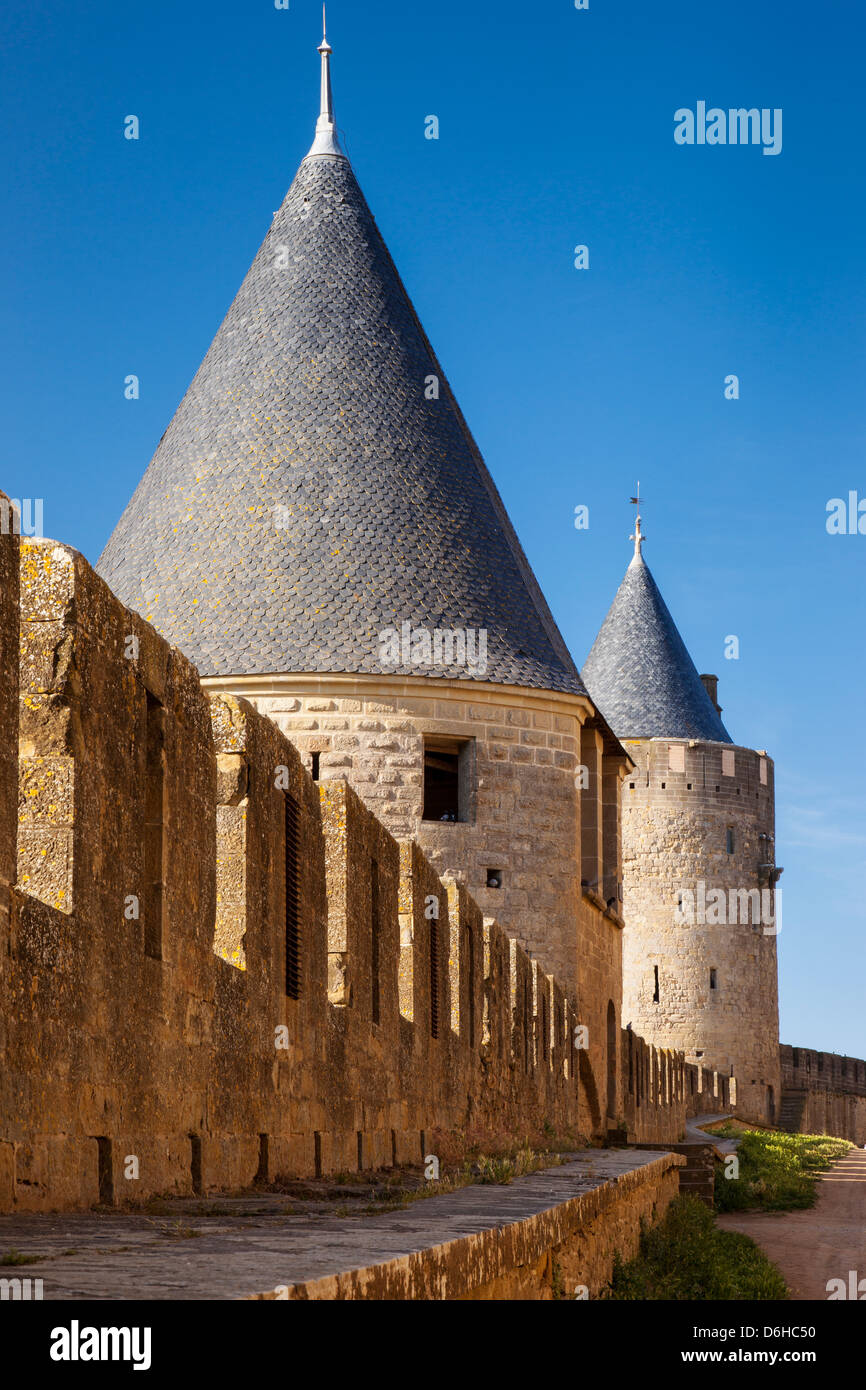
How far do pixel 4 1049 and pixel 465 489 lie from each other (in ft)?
56.1

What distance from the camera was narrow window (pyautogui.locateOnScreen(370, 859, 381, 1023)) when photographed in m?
9.59

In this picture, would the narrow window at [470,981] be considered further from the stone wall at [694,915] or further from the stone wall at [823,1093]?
the stone wall at [823,1093]

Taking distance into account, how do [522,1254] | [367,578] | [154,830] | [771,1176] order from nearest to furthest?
[522,1254]
[154,830]
[367,578]
[771,1176]

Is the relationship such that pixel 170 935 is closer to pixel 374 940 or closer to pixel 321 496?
pixel 374 940

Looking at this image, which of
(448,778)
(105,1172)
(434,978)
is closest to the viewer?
(105,1172)

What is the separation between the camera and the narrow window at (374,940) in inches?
378

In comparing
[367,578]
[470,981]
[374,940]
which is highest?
[367,578]

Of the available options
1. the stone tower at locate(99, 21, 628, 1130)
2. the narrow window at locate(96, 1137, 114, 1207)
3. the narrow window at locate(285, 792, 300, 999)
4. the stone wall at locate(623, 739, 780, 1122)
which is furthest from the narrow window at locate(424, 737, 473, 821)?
the stone wall at locate(623, 739, 780, 1122)

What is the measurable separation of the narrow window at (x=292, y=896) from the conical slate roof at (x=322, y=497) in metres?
11.1

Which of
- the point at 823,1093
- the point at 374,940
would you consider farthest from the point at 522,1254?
the point at 823,1093

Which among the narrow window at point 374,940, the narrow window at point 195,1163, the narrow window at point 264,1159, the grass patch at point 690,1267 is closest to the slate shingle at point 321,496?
the grass patch at point 690,1267

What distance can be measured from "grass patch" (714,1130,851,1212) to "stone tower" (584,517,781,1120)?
23.9 ft

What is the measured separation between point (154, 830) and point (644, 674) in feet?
121

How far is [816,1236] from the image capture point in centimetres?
1875
